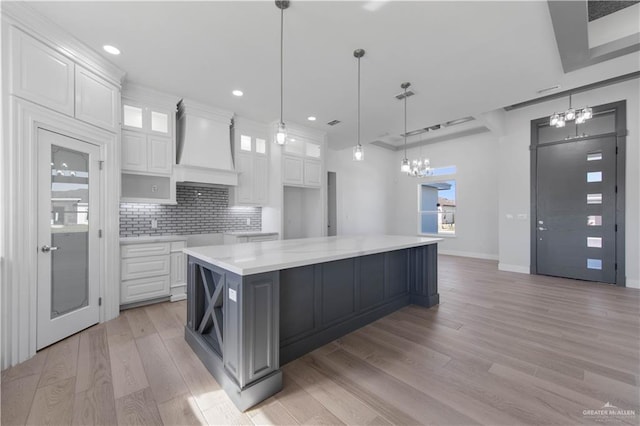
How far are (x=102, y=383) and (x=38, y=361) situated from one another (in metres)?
0.86

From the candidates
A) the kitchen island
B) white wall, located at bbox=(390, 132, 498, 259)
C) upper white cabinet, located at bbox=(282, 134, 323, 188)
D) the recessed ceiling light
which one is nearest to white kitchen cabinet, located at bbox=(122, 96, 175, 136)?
the recessed ceiling light

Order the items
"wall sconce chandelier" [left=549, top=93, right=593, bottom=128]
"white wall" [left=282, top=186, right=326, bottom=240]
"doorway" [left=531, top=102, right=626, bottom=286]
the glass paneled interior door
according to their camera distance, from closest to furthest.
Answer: the glass paneled interior door → "wall sconce chandelier" [left=549, top=93, right=593, bottom=128] → "doorway" [left=531, top=102, right=626, bottom=286] → "white wall" [left=282, top=186, right=326, bottom=240]

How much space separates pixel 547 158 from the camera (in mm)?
5246

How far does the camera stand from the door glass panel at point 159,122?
3771 millimetres

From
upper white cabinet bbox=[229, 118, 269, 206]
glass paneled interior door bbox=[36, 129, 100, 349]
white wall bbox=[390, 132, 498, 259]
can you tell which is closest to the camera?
glass paneled interior door bbox=[36, 129, 100, 349]

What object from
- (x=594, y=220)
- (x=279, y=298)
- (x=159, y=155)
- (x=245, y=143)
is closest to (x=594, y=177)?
(x=594, y=220)

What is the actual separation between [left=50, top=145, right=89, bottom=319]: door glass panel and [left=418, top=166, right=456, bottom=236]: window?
818 cm

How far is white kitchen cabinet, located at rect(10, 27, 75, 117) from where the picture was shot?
2232 millimetres

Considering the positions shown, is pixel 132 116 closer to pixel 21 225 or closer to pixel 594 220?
pixel 21 225

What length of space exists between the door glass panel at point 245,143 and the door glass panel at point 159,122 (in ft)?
3.97

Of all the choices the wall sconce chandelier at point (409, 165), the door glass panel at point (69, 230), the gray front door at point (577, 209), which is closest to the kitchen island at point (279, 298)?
the wall sconce chandelier at point (409, 165)

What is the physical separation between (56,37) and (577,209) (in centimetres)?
792

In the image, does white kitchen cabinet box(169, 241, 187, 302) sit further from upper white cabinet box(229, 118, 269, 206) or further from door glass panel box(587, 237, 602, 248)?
door glass panel box(587, 237, 602, 248)

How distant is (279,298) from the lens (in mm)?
2092
